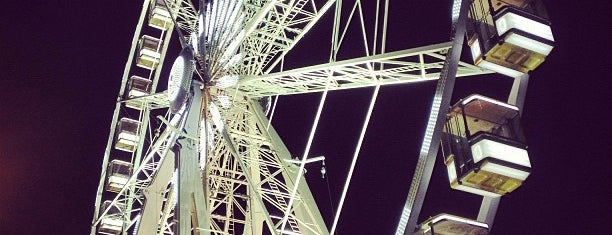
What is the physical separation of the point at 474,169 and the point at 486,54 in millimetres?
1233

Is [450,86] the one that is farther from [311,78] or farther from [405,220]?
[311,78]

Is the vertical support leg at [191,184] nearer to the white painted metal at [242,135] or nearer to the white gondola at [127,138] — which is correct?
the white painted metal at [242,135]

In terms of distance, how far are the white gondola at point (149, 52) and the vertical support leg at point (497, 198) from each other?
1220 cm

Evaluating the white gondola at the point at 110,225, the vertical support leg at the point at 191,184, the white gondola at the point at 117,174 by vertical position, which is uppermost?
the vertical support leg at the point at 191,184

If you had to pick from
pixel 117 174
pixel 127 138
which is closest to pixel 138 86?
pixel 127 138

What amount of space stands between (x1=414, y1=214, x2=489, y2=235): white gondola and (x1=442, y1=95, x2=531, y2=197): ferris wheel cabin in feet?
0.96

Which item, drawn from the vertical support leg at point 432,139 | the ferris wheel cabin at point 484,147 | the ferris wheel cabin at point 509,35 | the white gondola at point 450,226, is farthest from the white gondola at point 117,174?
the vertical support leg at point 432,139

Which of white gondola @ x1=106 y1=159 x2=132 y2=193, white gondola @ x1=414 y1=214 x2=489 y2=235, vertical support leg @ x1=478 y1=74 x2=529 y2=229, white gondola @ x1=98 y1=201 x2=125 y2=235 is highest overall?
vertical support leg @ x1=478 y1=74 x2=529 y2=229

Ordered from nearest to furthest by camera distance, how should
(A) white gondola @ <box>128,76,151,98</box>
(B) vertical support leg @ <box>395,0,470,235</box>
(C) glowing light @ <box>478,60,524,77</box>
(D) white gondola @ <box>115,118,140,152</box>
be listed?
(B) vertical support leg @ <box>395,0,470,235</box> → (C) glowing light @ <box>478,60,524,77</box> → (D) white gondola @ <box>115,118,140,152</box> → (A) white gondola @ <box>128,76,151,98</box>

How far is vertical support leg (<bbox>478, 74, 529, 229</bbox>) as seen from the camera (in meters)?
6.69

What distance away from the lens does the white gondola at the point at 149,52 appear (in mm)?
17922

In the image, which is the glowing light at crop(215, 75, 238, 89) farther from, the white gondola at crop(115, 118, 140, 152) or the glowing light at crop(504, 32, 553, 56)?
the glowing light at crop(504, 32, 553, 56)

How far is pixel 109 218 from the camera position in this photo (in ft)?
54.4

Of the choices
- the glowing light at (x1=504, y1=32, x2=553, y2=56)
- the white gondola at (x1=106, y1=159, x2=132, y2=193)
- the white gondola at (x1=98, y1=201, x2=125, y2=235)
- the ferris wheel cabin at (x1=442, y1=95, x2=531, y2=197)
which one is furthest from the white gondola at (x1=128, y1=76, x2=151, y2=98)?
the glowing light at (x1=504, y1=32, x2=553, y2=56)
